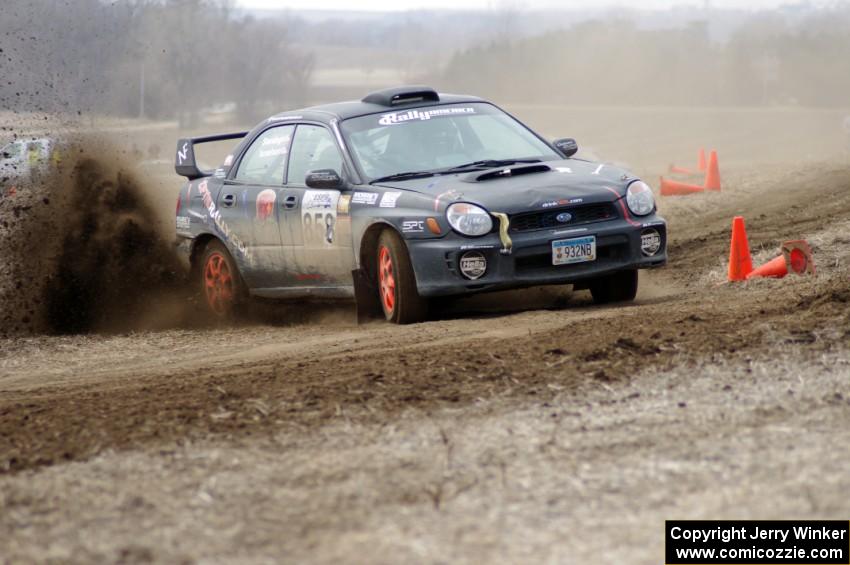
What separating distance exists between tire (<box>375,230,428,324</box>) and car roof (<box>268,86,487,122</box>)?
1211mm

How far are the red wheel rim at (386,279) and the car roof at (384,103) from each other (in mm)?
1239

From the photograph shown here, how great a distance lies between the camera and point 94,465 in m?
5.20

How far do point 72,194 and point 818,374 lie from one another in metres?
7.62

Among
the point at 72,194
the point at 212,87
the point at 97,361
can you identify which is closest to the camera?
the point at 97,361

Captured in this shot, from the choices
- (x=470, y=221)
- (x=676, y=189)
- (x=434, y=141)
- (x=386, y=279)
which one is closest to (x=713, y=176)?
(x=676, y=189)

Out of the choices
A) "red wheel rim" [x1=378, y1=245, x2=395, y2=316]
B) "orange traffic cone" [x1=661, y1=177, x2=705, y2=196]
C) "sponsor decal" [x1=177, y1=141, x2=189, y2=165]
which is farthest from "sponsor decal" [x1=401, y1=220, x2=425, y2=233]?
"orange traffic cone" [x1=661, y1=177, x2=705, y2=196]

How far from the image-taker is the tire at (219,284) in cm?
1049

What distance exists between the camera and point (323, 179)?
357 inches

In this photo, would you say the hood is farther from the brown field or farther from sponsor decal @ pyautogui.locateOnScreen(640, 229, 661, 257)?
the brown field

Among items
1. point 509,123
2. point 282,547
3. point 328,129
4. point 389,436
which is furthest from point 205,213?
point 282,547

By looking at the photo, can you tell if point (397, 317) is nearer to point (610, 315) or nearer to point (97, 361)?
point (610, 315)

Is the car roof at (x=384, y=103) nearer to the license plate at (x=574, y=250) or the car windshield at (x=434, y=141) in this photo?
the car windshield at (x=434, y=141)

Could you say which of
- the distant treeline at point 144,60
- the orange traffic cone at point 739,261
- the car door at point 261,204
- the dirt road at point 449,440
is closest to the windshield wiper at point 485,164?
the dirt road at point 449,440

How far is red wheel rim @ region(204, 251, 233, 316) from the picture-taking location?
10578 mm
